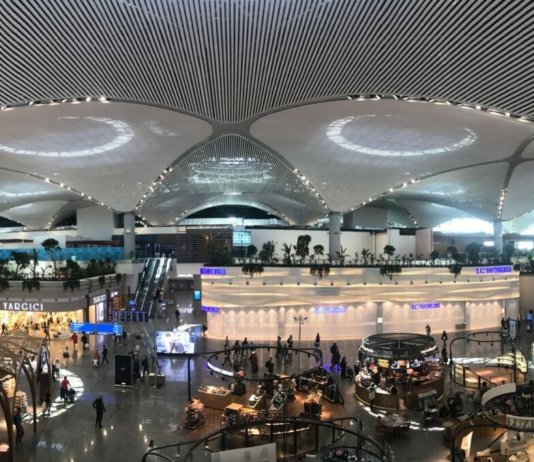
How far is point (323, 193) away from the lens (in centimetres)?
3456

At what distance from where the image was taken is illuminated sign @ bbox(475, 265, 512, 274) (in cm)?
2809

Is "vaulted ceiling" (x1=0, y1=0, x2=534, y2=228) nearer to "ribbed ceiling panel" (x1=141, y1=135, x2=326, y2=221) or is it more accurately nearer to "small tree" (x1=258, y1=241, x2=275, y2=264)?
"ribbed ceiling panel" (x1=141, y1=135, x2=326, y2=221)

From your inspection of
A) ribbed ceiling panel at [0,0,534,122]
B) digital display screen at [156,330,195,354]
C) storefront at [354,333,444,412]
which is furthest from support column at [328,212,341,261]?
ribbed ceiling panel at [0,0,534,122]

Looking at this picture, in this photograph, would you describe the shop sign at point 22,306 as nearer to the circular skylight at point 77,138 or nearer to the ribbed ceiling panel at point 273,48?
the circular skylight at point 77,138

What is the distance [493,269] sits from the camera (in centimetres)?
2850

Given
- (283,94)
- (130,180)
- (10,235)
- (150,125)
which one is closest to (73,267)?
(130,180)

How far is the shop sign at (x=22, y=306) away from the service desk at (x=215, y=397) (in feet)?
45.7

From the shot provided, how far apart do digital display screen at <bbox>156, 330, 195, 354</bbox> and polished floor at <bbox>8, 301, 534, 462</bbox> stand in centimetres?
150

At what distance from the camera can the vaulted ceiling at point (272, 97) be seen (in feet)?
37.7

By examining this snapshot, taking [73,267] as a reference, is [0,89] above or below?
above

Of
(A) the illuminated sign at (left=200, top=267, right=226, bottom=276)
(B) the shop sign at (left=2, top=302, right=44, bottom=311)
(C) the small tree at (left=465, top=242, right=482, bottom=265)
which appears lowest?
(B) the shop sign at (left=2, top=302, right=44, bottom=311)

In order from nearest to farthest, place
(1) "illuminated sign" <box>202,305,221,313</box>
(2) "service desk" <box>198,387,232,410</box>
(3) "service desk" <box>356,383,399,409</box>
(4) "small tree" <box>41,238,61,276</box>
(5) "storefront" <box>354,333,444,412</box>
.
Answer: (2) "service desk" <box>198,387,232,410</box> → (3) "service desk" <box>356,383,399,409</box> → (5) "storefront" <box>354,333,444,412</box> → (1) "illuminated sign" <box>202,305,221,313</box> → (4) "small tree" <box>41,238,61,276</box>

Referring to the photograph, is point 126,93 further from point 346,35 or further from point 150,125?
point 346,35

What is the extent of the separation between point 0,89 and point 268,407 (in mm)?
11990
